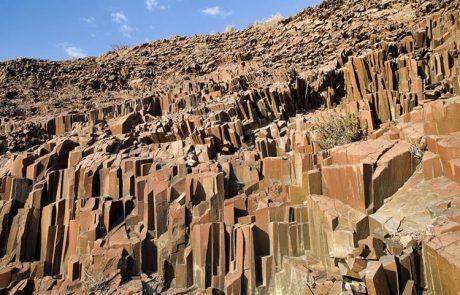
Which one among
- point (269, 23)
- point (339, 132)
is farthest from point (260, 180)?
point (269, 23)

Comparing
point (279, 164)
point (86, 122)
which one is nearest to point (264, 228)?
point (279, 164)

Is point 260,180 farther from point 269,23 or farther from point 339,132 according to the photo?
point 269,23

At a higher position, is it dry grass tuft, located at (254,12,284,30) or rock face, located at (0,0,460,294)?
dry grass tuft, located at (254,12,284,30)

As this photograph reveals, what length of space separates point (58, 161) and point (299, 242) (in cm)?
835

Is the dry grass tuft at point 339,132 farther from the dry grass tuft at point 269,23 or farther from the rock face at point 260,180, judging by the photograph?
the dry grass tuft at point 269,23

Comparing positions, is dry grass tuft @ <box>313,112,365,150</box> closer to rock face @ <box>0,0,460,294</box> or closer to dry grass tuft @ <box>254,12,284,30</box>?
rock face @ <box>0,0,460,294</box>

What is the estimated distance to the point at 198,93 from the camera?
613 inches

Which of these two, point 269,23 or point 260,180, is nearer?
point 260,180

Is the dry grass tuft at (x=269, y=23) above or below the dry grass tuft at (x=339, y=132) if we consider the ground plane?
above

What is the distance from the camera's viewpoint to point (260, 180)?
30.1 feet

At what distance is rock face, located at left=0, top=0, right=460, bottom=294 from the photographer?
6.22 m

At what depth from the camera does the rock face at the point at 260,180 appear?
6219 millimetres

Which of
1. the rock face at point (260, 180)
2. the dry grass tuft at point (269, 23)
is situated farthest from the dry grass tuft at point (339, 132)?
the dry grass tuft at point (269, 23)

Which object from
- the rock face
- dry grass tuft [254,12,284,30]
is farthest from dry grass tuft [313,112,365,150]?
dry grass tuft [254,12,284,30]
